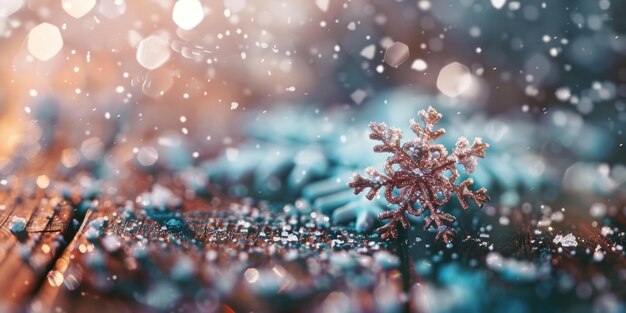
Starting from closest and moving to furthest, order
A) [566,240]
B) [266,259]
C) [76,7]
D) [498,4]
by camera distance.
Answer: [266,259] < [566,240] < [498,4] < [76,7]

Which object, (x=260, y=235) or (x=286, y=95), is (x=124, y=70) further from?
(x=260, y=235)

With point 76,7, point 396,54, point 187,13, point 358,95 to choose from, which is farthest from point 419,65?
point 76,7

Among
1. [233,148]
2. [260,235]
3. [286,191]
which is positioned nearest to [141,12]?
[233,148]

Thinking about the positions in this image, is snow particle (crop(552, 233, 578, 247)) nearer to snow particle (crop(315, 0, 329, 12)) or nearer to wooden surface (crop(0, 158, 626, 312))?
wooden surface (crop(0, 158, 626, 312))

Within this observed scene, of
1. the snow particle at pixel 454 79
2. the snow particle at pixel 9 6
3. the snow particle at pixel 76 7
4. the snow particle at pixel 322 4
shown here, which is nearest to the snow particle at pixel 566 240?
the snow particle at pixel 454 79

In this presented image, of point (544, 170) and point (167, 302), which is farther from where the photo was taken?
point (544, 170)

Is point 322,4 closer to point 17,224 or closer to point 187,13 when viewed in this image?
point 187,13

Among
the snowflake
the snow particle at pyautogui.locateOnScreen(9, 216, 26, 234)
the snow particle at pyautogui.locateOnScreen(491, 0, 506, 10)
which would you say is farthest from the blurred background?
the snow particle at pyautogui.locateOnScreen(9, 216, 26, 234)

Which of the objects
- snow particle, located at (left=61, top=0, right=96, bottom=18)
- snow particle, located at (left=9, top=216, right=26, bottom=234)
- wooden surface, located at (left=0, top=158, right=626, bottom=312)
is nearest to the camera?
wooden surface, located at (left=0, top=158, right=626, bottom=312)
